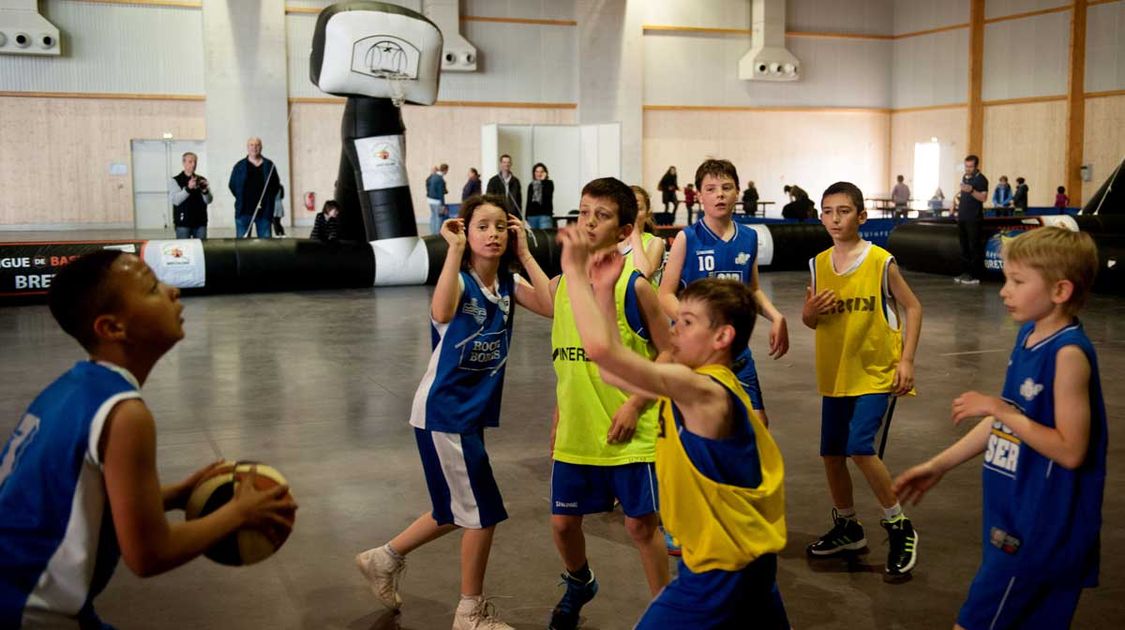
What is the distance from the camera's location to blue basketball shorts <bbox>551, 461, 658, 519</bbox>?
388 centimetres

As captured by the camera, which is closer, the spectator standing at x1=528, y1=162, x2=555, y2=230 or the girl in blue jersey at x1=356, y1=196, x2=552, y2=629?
the girl in blue jersey at x1=356, y1=196, x2=552, y2=629

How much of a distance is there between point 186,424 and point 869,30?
102ft

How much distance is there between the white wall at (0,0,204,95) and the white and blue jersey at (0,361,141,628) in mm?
26827

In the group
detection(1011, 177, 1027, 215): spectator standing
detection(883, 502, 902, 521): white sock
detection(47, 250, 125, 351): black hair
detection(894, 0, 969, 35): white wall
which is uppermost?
detection(894, 0, 969, 35): white wall

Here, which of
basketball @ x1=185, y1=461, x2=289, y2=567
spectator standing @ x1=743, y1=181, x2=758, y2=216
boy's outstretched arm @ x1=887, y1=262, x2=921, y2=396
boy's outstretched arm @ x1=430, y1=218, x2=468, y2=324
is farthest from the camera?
spectator standing @ x1=743, y1=181, x2=758, y2=216

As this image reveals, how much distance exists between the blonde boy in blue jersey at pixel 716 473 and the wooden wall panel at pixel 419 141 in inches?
1061

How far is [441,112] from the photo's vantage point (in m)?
29.7

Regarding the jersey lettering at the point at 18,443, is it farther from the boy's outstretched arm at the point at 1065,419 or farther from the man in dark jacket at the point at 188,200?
the man in dark jacket at the point at 188,200

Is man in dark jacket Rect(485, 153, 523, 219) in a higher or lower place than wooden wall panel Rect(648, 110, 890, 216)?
lower

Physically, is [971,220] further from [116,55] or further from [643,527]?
[116,55]

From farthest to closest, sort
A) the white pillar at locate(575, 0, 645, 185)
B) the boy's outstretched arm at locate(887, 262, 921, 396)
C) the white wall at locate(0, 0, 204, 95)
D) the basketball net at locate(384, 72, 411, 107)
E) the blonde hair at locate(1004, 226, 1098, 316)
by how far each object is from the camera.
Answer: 1. the white pillar at locate(575, 0, 645, 185)
2. the white wall at locate(0, 0, 204, 95)
3. the basketball net at locate(384, 72, 411, 107)
4. the boy's outstretched arm at locate(887, 262, 921, 396)
5. the blonde hair at locate(1004, 226, 1098, 316)

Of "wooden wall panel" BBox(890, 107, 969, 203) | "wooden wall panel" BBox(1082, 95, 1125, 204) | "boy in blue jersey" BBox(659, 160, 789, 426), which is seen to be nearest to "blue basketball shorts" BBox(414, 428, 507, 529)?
"boy in blue jersey" BBox(659, 160, 789, 426)

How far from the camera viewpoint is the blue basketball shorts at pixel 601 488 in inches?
153

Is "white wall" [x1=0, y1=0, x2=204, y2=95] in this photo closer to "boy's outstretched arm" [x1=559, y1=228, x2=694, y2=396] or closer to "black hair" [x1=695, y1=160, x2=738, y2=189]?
"black hair" [x1=695, y1=160, x2=738, y2=189]
